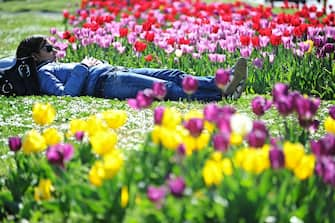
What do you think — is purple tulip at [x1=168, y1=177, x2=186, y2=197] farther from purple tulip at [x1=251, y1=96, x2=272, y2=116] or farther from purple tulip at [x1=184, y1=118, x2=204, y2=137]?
purple tulip at [x1=251, y1=96, x2=272, y2=116]

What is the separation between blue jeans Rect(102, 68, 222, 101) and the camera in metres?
8.54

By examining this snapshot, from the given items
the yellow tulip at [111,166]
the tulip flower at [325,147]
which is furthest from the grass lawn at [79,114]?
the yellow tulip at [111,166]

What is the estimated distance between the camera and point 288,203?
3.57 meters

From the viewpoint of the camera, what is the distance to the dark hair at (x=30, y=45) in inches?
361

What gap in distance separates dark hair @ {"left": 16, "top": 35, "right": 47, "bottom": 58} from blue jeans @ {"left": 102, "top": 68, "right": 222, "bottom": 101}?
1.12 metres

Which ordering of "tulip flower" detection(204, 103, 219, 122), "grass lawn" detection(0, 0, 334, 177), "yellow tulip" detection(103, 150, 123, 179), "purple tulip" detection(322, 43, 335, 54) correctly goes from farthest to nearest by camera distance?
"purple tulip" detection(322, 43, 335, 54)
"grass lawn" detection(0, 0, 334, 177)
"tulip flower" detection(204, 103, 219, 122)
"yellow tulip" detection(103, 150, 123, 179)

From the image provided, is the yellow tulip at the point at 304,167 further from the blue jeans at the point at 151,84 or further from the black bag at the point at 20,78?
the black bag at the point at 20,78

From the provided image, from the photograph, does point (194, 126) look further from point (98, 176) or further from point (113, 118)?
point (113, 118)

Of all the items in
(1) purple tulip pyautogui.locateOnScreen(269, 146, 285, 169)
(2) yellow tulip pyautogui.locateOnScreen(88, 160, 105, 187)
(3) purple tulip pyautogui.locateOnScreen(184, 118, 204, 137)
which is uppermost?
(3) purple tulip pyautogui.locateOnScreen(184, 118, 204, 137)

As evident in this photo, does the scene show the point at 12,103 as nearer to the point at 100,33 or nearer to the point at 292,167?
the point at 100,33

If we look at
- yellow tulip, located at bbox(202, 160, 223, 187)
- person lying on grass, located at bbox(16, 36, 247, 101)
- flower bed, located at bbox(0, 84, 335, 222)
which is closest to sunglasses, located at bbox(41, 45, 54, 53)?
person lying on grass, located at bbox(16, 36, 247, 101)

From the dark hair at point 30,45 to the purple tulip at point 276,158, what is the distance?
639 cm

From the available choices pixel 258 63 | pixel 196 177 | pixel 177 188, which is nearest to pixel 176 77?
pixel 258 63

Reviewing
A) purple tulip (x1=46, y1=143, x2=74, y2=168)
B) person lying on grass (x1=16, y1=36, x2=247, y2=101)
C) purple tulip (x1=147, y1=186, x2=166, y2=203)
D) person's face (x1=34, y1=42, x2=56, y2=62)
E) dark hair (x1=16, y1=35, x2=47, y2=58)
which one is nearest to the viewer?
purple tulip (x1=147, y1=186, x2=166, y2=203)
